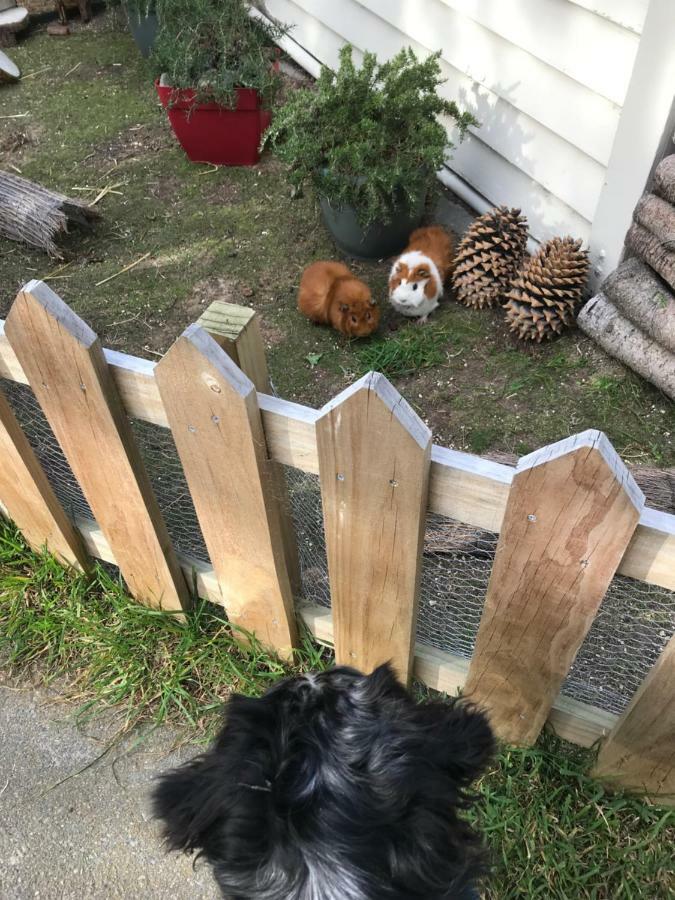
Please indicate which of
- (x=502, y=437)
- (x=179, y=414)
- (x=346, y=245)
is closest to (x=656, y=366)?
(x=502, y=437)

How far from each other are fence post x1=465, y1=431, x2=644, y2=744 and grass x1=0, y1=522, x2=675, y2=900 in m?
0.19

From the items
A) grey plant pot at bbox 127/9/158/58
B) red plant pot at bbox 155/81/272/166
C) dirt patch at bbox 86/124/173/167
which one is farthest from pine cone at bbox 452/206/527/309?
grey plant pot at bbox 127/9/158/58

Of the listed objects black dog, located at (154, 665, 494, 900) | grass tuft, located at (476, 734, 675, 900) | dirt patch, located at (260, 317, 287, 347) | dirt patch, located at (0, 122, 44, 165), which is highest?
black dog, located at (154, 665, 494, 900)

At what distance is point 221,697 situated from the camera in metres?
2.27

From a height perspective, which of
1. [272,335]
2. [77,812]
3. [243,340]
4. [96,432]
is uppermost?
[243,340]

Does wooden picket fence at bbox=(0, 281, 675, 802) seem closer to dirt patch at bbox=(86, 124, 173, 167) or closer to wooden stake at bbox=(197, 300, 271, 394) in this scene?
wooden stake at bbox=(197, 300, 271, 394)

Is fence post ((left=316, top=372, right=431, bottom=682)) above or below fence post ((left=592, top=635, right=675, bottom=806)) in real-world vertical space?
above

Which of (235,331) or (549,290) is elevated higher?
(235,331)

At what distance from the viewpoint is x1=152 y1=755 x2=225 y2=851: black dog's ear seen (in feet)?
3.83

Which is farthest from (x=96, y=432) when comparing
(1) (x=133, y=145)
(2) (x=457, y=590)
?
(1) (x=133, y=145)

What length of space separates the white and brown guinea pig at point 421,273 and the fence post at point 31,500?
208 cm

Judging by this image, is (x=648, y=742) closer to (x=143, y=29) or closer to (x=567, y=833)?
(x=567, y=833)

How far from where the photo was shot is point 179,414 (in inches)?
64.7

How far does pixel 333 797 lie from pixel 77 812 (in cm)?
134
